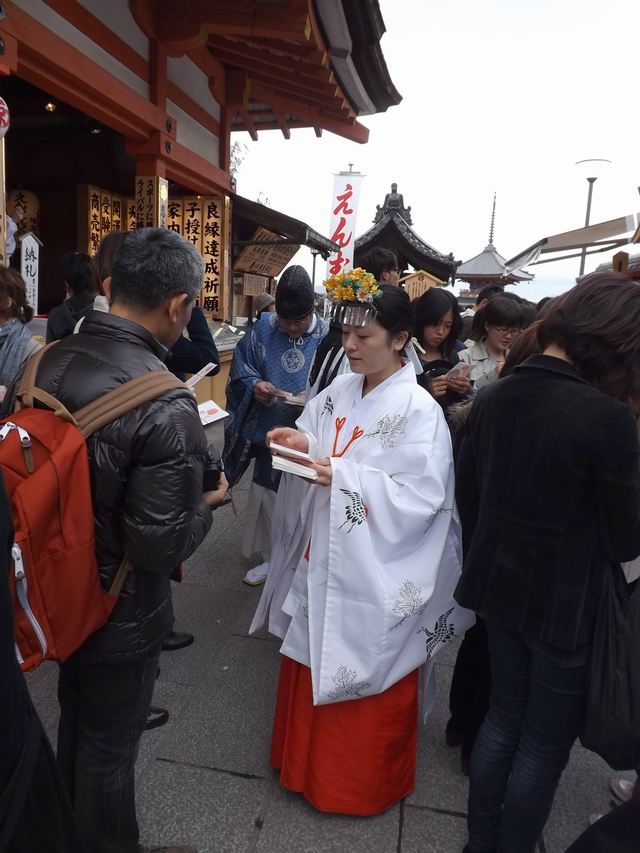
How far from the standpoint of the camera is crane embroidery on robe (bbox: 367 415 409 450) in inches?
79.7

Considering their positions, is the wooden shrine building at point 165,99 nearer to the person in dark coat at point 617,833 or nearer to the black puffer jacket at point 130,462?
the black puffer jacket at point 130,462

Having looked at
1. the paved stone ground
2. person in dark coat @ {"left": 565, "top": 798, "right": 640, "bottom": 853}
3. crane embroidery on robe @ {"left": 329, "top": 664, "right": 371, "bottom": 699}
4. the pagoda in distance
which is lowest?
the paved stone ground

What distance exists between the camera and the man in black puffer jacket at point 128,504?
4.45ft

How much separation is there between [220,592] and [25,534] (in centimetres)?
264

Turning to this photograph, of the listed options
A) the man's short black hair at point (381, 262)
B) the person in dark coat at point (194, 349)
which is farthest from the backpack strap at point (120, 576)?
the man's short black hair at point (381, 262)

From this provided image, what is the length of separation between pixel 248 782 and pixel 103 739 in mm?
887

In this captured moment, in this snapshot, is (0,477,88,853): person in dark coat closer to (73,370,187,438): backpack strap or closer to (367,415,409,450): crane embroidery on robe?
(73,370,187,438): backpack strap

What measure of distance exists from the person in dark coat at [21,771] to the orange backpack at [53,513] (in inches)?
14.0

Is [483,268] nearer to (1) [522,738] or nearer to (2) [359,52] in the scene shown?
(2) [359,52]

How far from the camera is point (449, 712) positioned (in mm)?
2680

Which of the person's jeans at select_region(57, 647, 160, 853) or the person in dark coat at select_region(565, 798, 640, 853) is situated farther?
the person's jeans at select_region(57, 647, 160, 853)

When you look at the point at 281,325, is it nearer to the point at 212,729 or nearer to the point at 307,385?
the point at 307,385

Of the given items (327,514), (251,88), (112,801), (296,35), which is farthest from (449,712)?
(251,88)

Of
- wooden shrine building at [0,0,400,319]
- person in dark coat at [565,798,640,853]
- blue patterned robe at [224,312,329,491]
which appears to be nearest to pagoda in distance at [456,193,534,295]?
wooden shrine building at [0,0,400,319]
